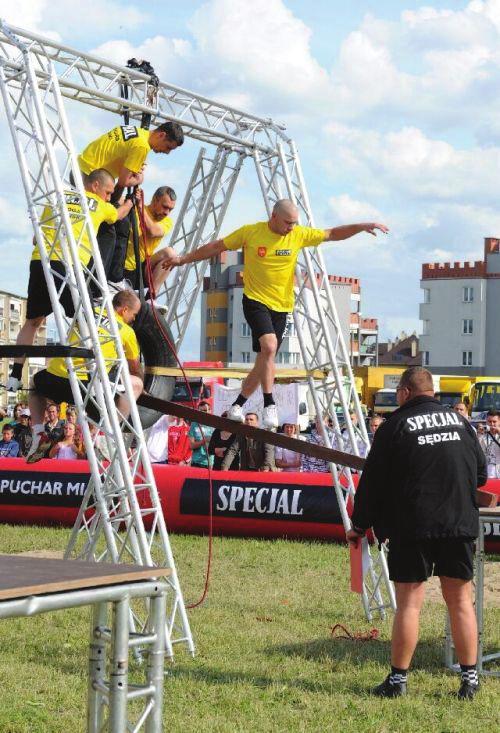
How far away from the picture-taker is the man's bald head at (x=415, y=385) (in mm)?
6887

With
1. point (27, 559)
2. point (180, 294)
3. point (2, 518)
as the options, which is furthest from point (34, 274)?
point (2, 518)

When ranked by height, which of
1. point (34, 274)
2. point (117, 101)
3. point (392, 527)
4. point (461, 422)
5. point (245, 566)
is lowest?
point (245, 566)

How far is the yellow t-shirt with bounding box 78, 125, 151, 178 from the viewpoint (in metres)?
8.95

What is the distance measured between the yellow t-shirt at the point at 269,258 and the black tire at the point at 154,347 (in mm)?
836

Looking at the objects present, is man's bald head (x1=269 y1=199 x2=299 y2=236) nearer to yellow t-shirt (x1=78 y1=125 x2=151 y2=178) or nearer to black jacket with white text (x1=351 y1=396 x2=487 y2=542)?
yellow t-shirt (x1=78 y1=125 x2=151 y2=178)

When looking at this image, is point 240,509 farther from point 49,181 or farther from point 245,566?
point 49,181

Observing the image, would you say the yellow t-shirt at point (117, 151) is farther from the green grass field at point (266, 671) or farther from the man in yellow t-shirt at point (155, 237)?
the green grass field at point (266, 671)

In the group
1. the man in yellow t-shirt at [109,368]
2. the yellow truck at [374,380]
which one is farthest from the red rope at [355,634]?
the yellow truck at [374,380]

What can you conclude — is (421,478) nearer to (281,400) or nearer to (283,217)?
(283,217)

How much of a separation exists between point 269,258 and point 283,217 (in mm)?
374

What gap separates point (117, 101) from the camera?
9.31 m

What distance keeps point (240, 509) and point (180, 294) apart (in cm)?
346

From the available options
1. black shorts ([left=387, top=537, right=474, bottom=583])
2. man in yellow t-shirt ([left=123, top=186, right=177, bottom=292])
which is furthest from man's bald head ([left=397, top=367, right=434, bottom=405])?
man in yellow t-shirt ([left=123, top=186, right=177, bottom=292])

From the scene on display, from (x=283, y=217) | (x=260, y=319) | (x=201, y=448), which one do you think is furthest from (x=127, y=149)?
(x=201, y=448)
